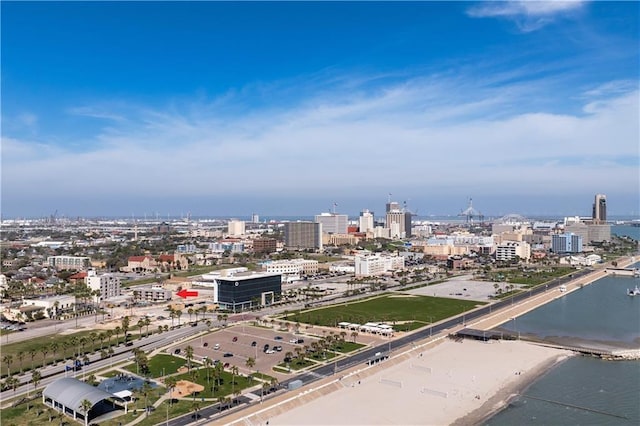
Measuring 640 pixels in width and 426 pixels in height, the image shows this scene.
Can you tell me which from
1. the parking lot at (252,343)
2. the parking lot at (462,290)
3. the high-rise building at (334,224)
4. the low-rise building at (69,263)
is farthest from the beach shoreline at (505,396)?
the high-rise building at (334,224)

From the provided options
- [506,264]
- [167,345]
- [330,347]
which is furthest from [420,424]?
[506,264]

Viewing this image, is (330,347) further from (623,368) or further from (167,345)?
(623,368)

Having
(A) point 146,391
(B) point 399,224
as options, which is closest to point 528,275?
(A) point 146,391

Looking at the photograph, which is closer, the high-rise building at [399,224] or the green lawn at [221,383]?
the green lawn at [221,383]

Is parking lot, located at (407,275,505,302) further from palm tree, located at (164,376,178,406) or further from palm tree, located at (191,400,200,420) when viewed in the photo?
palm tree, located at (191,400,200,420)

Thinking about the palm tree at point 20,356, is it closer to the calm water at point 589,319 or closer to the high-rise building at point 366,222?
the calm water at point 589,319

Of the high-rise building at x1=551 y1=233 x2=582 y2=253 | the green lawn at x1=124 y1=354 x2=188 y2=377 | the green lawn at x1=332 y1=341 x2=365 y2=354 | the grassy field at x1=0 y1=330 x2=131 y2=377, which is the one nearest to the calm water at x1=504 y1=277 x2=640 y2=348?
the green lawn at x1=332 y1=341 x2=365 y2=354
